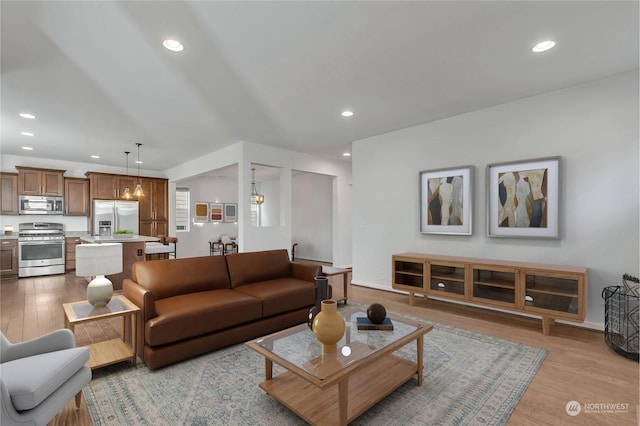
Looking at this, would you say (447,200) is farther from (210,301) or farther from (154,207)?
(154,207)

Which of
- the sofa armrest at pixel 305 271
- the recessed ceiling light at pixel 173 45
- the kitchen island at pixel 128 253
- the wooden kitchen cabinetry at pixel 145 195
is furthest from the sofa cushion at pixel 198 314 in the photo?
the wooden kitchen cabinetry at pixel 145 195

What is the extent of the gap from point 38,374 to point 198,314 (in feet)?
3.79

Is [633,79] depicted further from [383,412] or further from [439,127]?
[383,412]

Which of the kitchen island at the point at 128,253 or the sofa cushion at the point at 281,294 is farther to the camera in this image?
the kitchen island at the point at 128,253

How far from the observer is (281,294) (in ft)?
10.7

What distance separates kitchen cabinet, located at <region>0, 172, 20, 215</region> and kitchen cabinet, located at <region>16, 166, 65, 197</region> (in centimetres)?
14

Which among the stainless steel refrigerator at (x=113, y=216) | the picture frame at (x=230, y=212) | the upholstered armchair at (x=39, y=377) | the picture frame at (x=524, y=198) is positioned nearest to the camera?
the upholstered armchair at (x=39, y=377)

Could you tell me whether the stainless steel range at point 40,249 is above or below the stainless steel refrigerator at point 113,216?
below

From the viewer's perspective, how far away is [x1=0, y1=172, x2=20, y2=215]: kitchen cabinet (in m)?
6.57

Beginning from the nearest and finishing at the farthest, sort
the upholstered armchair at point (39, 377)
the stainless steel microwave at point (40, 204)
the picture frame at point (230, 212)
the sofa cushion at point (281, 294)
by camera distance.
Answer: the upholstered armchair at point (39, 377) < the sofa cushion at point (281, 294) < the stainless steel microwave at point (40, 204) < the picture frame at point (230, 212)

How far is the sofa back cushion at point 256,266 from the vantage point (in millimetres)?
3592

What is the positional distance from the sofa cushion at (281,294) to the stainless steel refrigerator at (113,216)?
5726 millimetres

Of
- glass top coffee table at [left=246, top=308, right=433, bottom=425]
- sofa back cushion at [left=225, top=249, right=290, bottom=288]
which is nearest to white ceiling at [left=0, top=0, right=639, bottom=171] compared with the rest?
sofa back cushion at [left=225, top=249, right=290, bottom=288]

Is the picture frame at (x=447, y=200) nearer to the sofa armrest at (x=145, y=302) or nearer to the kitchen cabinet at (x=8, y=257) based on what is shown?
the sofa armrest at (x=145, y=302)
